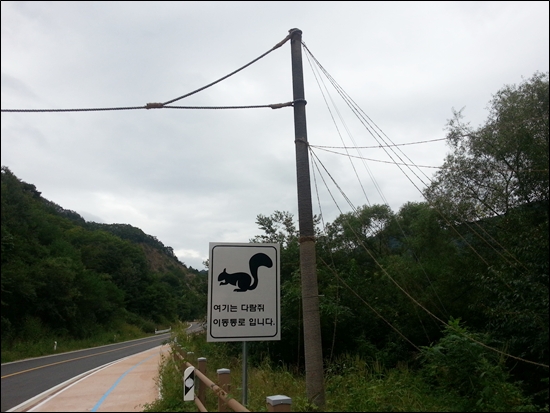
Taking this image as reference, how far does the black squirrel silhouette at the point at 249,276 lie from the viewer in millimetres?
5973

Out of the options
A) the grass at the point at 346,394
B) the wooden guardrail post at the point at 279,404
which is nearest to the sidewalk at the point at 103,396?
the grass at the point at 346,394

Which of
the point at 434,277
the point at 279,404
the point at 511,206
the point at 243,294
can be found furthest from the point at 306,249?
the point at 434,277

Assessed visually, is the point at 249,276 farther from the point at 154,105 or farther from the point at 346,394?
the point at 154,105

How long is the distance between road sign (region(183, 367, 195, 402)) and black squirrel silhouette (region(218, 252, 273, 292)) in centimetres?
272

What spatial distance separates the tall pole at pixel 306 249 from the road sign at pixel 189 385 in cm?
230

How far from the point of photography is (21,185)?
500 cm

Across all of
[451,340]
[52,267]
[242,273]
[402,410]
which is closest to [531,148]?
[451,340]

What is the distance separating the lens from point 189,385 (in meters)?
7.96

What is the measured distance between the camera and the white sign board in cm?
585

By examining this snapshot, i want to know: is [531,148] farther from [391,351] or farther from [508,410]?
[391,351]

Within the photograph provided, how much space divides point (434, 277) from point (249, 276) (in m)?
16.9

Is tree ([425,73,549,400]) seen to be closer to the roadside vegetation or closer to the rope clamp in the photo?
the roadside vegetation

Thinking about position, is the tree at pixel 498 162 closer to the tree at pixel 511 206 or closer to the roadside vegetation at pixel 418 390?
the tree at pixel 511 206

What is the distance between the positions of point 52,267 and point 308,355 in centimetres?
384
